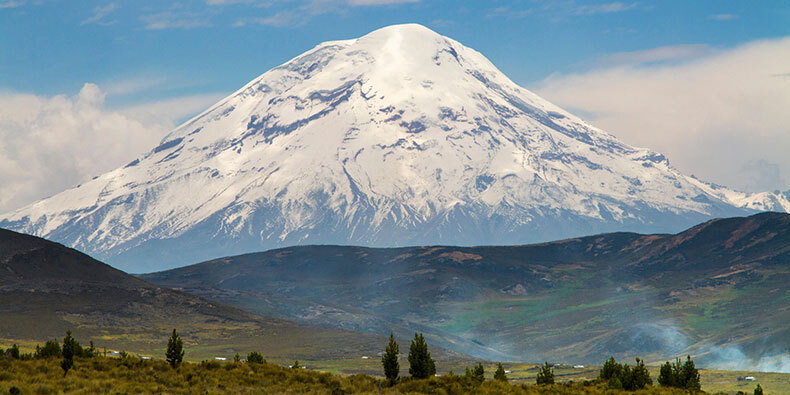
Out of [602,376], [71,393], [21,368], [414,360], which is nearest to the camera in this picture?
[71,393]

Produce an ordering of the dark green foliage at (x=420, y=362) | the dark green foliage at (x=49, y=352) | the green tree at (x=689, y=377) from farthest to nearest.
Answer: the green tree at (x=689, y=377), the dark green foliage at (x=420, y=362), the dark green foliage at (x=49, y=352)

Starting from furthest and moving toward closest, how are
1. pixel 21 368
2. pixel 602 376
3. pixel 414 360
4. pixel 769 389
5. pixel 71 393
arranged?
1. pixel 769 389
2. pixel 602 376
3. pixel 414 360
4. pixel 21 368
5. pixel 71 393

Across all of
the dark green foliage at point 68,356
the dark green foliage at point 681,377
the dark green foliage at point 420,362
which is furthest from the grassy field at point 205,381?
the dark green foliage at point 681,377

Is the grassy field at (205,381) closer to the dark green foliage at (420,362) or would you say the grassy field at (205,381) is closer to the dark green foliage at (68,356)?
the dark green foliage at (68,356)

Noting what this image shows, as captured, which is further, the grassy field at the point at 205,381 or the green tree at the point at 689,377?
the green tree at the point at 689,377

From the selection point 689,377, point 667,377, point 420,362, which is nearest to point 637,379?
point 667,377

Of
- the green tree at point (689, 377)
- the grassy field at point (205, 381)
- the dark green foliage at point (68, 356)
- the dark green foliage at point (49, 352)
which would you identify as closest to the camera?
the grassy field at point (205, 381)

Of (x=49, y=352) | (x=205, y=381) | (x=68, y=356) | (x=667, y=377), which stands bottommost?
(x=667, y=377)

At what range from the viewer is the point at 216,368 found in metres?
63.5

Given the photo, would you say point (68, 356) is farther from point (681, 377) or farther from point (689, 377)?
point (689, 377)

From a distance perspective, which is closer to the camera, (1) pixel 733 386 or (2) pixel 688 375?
(2) pixel 688 375

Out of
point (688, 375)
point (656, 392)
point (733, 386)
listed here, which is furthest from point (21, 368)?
point (733, 386)

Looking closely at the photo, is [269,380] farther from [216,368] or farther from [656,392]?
[656,392]

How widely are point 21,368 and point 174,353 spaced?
1084 centimetres
